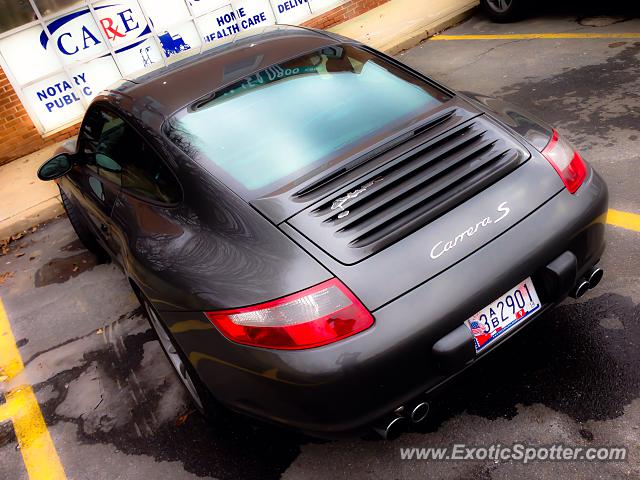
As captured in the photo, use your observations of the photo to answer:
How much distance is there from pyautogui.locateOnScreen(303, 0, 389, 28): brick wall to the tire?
26.0 ft

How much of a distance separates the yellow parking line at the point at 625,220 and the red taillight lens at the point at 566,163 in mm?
1138

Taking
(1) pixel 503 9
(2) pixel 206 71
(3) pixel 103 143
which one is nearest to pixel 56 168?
(3) pixel 103 143

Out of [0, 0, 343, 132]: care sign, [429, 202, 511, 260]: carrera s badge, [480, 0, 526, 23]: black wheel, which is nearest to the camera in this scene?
[429, 202, 511, 260]: carrera s badge

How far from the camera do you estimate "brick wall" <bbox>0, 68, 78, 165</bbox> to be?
305 inches

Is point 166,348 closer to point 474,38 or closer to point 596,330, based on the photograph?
point 596,330

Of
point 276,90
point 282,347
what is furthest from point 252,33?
point 282,347

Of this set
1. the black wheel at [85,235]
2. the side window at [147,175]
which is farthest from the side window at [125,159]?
the black wheel at [85,235]

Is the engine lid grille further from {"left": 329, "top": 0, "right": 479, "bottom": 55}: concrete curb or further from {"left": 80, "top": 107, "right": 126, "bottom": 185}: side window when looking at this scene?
{"left": 329, "top": 0, "right": 479, "bottom": 55}: concrete curb

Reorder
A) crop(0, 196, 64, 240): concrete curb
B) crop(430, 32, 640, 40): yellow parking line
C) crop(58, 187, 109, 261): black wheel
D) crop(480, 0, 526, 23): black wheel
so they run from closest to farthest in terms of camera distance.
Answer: crop(58, 187, 109, 261): black wheel → crop(0, 196, 64, 240): concrete curb → crop(430, 32, 640, 40): yellow parking line → crop(480, 0, 526, 23): black wheel

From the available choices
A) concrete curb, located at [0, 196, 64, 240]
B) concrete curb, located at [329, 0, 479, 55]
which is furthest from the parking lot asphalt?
concrete curb, located at [329, 0, 479, 55]

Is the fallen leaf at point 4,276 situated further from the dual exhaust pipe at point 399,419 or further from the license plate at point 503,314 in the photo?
the license plate at point 503,314

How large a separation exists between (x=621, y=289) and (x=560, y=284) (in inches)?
38.0

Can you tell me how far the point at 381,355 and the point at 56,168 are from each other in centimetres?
281

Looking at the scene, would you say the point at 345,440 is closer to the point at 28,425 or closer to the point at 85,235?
the point at 28,425
